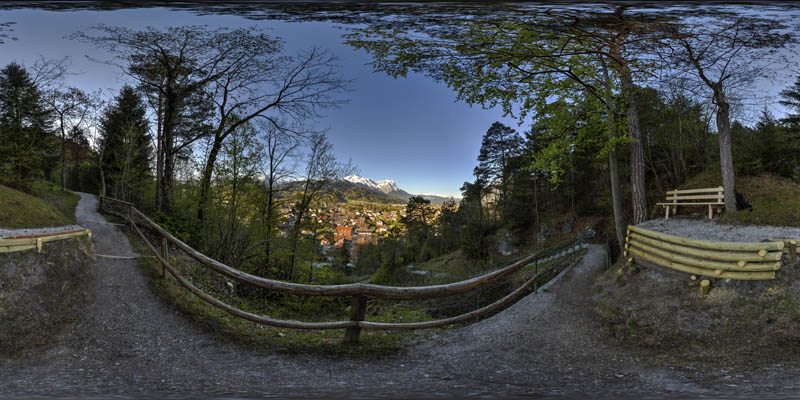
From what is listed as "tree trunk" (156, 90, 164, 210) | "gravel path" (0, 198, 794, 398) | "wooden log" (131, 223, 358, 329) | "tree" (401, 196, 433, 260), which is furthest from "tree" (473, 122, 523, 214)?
"tree trunk" (156, 90, 164, 210)

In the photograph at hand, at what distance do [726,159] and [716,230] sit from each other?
79 centimetres

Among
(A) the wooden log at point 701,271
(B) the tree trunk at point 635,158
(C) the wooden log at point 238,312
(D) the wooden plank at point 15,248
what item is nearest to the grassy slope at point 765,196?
(B) the tree trunk at point 635,158

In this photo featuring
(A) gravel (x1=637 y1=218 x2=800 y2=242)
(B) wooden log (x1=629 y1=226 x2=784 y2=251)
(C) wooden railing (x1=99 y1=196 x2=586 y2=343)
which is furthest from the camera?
(A) gravel (x1=637 y1=218 x2=800 y2=242)

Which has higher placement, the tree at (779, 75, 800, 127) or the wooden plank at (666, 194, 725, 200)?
the tree at (779, 75, 800, 127)

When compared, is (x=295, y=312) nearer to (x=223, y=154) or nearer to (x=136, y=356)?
(x=136, y=356)

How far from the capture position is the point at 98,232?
76.3 inches

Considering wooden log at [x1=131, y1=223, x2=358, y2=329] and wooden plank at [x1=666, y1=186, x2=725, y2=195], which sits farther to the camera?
wooden plank at [x1=666, y1=186, x2=725, y2=195]

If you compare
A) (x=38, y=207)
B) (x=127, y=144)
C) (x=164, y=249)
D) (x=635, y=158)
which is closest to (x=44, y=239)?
(x=38, y=207)

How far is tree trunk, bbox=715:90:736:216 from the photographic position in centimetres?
255

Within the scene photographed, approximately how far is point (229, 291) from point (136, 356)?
56cm

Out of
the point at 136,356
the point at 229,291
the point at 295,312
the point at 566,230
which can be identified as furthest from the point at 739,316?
the point at 136,356

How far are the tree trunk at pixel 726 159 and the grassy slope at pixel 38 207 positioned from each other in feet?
16.6

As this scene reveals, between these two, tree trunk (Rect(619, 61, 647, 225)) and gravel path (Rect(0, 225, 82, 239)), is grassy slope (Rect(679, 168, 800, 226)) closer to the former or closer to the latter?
tree trunk (Rect(619, 61, 647, 225))

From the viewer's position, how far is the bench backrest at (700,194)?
9.37 feet
